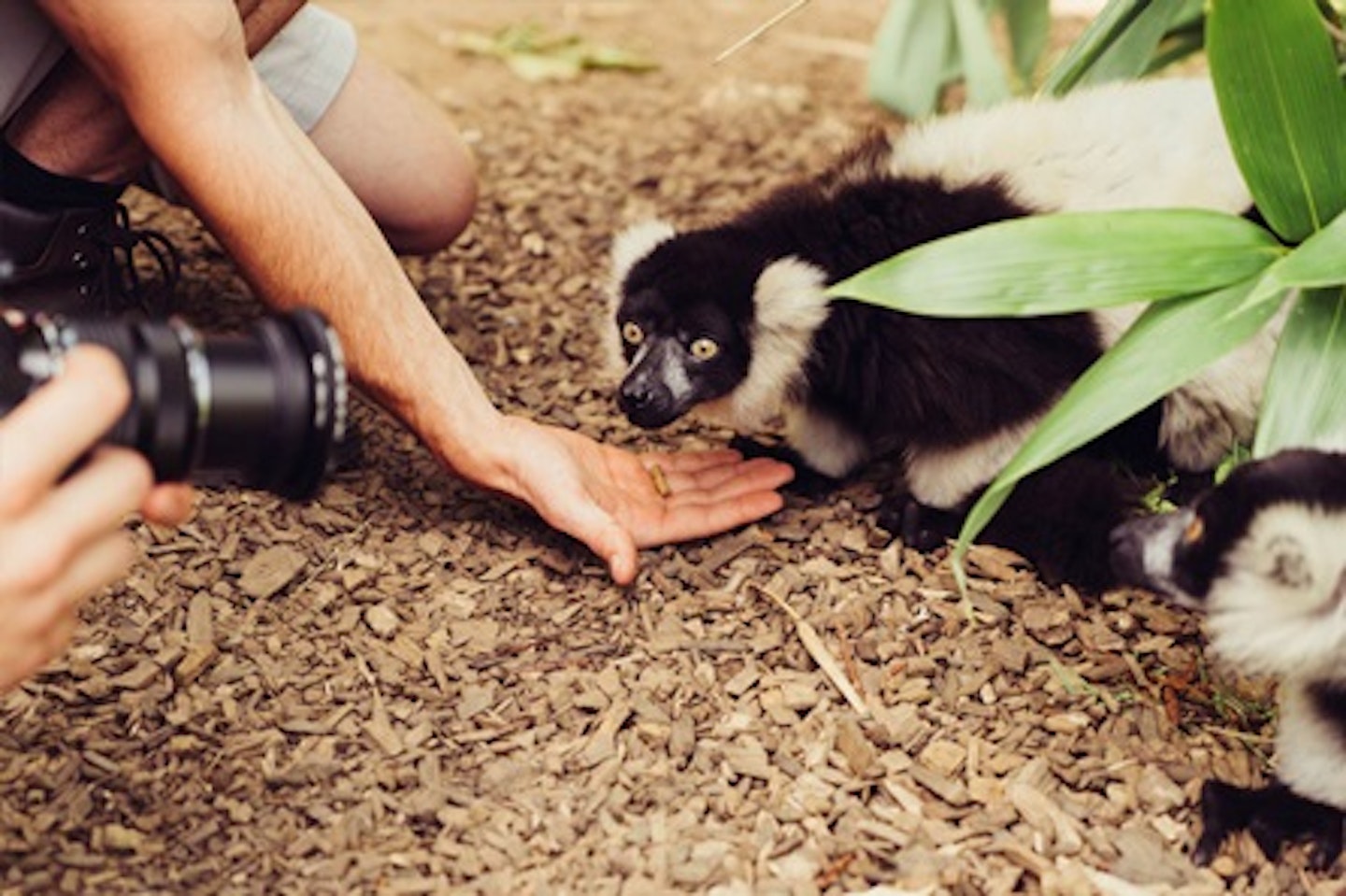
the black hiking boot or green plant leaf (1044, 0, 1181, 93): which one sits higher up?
green plant leaf (1044, 0, 1181, 93)

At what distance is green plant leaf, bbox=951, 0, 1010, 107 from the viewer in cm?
455

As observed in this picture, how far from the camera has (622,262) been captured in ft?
13.0

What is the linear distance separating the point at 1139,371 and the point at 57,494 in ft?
5.62

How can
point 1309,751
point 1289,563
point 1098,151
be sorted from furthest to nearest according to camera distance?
point 1098,151 → point 1309,751 → point 1289,563

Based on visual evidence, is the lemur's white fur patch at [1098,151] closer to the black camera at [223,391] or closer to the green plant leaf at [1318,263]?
the green plant leaf at [1318,263]

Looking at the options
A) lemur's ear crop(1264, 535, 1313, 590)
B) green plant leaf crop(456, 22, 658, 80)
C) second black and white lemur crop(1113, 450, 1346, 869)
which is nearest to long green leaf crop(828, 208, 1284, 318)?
second black and white lemur crop(1113, 450, 1346, 869)

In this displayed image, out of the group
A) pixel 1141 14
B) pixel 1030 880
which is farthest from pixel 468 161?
pixel 1030 880

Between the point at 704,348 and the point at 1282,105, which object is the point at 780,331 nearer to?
the point at 704,348

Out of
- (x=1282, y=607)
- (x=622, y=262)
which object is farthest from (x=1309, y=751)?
(x=622, y=262)

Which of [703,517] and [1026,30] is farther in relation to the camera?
[1026,30]

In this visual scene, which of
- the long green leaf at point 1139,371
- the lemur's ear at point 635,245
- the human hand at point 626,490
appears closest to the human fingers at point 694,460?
the human hand at point 626,490

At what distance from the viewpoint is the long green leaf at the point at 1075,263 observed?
294cm

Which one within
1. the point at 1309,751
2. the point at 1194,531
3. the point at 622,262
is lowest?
the point at 1309,751

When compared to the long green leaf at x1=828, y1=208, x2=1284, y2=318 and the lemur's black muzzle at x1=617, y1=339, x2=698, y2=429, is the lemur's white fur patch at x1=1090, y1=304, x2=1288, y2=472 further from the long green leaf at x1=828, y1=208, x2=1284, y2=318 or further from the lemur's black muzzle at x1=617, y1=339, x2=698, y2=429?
the lemur's black muzzle at x1=617, y1=339, x2=698, y2=429
